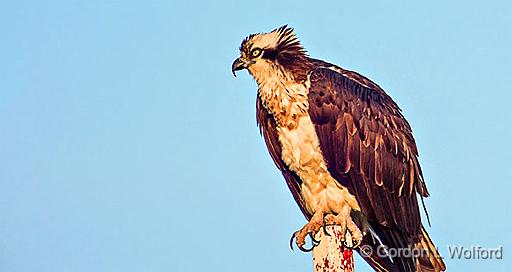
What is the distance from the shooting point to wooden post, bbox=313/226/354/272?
229 inches

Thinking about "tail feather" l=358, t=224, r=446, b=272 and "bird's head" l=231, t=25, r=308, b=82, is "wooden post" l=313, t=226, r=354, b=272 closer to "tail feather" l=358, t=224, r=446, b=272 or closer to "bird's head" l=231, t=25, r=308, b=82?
"tail feather" l=358, t=224, r=446, b=272

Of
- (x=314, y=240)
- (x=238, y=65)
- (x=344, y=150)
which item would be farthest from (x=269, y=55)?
(x=314, y=240)

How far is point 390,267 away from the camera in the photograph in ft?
24.9

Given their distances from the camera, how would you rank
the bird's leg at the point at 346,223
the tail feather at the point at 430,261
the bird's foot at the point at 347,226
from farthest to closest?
1. the tail feather at the point at 430,261
2. the bird's leg at the point at 346,223
3. the bird's foot at the point at 347,226

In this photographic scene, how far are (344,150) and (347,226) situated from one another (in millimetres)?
877

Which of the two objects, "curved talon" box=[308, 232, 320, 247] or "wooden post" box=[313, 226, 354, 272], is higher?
"curved talon" box=[308, 232, 320, 247]

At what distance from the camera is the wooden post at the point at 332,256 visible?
5824 mm

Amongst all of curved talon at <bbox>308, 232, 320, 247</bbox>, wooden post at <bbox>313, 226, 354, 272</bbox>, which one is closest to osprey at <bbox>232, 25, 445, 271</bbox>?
curved talon at <bbox>308, 232, 320, 247</bbox>

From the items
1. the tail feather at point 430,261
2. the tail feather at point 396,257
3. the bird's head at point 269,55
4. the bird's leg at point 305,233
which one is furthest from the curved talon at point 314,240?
the bird's head at point 269,55

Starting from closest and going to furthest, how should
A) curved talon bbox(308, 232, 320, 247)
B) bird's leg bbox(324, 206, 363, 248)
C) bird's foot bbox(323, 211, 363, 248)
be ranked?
curved talon bbox(308, 232, 320, 247), bird's foot bbox(323, 211, 363, 248), bird's leg bbox(324, 206, 363, 248)

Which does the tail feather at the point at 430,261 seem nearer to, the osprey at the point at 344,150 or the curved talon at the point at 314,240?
Answer: the osprey at the point at 344,150

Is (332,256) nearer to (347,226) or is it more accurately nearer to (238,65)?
(347,226)

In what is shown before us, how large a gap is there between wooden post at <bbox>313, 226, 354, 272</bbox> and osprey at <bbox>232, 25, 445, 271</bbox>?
1.29 m

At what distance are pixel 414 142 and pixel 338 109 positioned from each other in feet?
3.59
